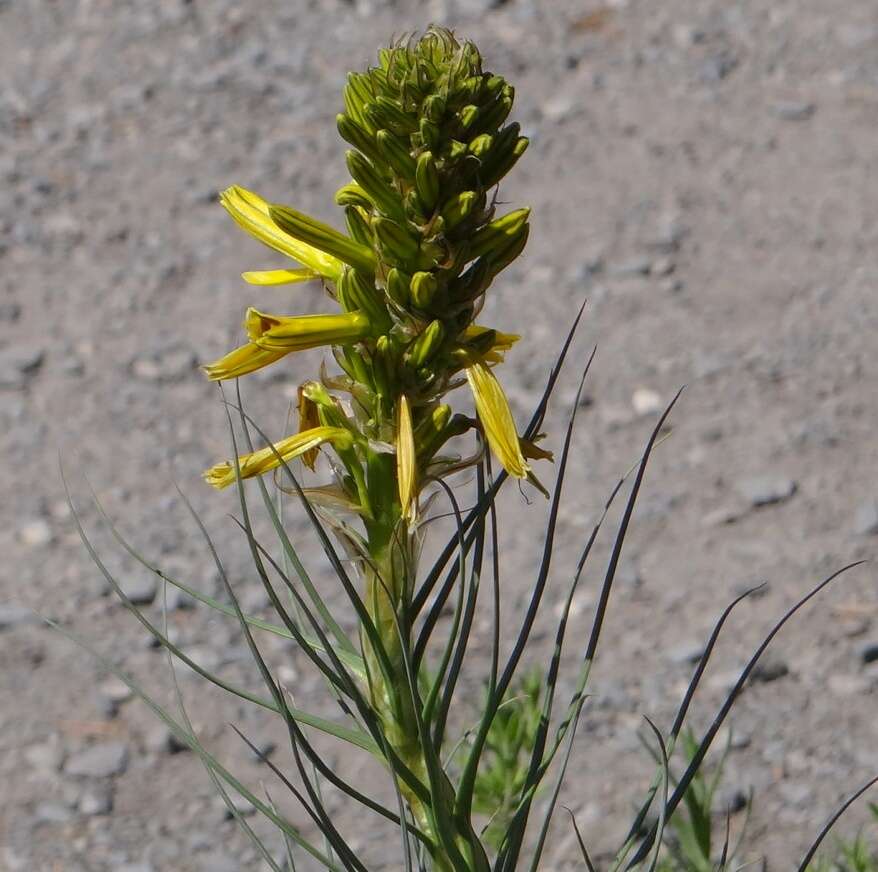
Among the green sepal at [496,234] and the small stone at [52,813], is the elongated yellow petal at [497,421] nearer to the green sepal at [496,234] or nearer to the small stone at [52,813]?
the green sepal at [496,234]

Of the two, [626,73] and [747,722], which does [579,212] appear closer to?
[626,73]

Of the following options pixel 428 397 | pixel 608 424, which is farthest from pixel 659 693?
pixel 428 397

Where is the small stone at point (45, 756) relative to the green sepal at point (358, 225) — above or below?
above

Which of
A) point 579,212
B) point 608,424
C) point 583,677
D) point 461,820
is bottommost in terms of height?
point 461,820

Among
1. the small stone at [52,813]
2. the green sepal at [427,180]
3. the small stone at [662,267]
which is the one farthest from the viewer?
the small stone at [662,267]

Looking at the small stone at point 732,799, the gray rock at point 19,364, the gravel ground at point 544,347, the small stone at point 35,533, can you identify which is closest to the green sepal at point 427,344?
the gravel ground at point 544,347

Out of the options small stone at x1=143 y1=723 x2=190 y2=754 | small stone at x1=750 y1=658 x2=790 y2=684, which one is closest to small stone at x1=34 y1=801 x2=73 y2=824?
small stone at x1=143 y1=723 x2=190 y2=754
